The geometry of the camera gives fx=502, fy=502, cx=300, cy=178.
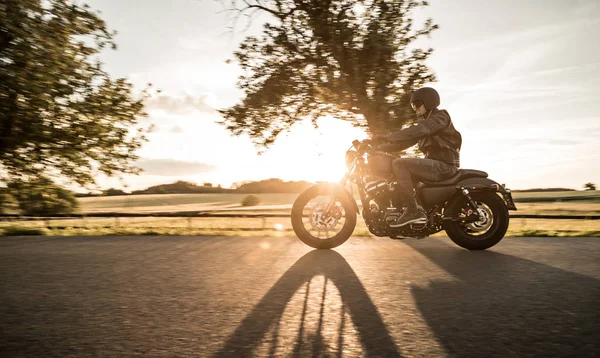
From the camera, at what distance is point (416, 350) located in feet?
9.25

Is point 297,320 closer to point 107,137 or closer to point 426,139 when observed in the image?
point 426,139

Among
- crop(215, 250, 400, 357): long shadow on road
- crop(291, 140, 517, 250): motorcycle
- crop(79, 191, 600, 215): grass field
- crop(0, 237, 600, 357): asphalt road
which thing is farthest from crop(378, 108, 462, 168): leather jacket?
crop(79, 191, 600, 215): grass field

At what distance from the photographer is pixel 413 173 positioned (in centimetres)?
723

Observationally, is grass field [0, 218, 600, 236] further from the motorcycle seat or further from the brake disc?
the motorcycle seat

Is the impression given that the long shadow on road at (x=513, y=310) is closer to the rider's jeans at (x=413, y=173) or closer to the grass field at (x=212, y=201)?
the rider's jeans at (x=413, y=173)

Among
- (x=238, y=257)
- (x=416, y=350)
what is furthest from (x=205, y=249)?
(x=416, y=350)

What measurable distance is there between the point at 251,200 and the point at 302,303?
40689 millimetres

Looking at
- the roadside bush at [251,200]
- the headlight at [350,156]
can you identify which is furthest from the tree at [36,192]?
the roadside bush at [251,200]

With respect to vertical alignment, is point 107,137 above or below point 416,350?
above

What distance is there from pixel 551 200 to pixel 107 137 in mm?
40669

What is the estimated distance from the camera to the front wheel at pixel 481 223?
7.26 metres

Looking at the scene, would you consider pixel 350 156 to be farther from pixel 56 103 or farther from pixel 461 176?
pixel 56 103

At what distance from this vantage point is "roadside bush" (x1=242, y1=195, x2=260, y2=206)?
44.4m

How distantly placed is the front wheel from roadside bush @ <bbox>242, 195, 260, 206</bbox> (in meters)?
37.5
